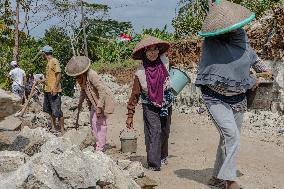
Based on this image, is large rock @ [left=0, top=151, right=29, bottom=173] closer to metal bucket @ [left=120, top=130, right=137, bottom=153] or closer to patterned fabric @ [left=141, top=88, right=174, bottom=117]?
patterned fabric @ [left=141, top=88, right=174, bottom=117]

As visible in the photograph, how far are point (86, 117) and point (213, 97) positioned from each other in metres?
6.58

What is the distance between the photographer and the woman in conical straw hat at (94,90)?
23.7 ft

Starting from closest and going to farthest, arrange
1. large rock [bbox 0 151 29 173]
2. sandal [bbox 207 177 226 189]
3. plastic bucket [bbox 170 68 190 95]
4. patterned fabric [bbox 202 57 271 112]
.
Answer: large rock [bbox 0 151 29 173], patterned fabric [bbox 202 57 271 112], sandal [bbox 207 177 226 189], plastic bucket [bbox 170 68 190 95]

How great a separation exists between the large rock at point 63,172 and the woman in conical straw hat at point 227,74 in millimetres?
955

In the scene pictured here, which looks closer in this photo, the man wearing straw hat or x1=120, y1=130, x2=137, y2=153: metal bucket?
x1=120, y1=130, x2=137, y2=153: metal bucket

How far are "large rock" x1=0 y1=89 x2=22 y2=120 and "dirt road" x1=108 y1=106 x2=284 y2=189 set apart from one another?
166 centimetres

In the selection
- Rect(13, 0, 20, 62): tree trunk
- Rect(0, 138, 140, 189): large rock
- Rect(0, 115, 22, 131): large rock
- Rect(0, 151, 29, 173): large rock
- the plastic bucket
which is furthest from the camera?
Rect(13, 0, 20, 62): tree trunk

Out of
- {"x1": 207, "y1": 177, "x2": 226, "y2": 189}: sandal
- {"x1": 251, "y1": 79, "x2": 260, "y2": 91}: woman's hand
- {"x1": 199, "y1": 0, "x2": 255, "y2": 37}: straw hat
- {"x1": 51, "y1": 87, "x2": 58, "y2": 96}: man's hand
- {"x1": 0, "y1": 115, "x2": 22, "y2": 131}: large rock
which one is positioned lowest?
{"x1": 207, "y1": 177, "x2": 226, "y2": 189}: sandal

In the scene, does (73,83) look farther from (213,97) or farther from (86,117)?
(213,97)

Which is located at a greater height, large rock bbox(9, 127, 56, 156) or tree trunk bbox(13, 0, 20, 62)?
tree trunk bbox(13, 0, 20, 62)

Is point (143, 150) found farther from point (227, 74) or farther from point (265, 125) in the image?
point (227, 74)

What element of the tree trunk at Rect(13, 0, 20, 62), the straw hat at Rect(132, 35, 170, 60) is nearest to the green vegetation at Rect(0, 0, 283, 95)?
the tree trunk at Rect(13, 0, 20, 62)

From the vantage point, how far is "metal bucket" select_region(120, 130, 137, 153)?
25.6 feet

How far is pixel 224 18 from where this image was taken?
5.19m
